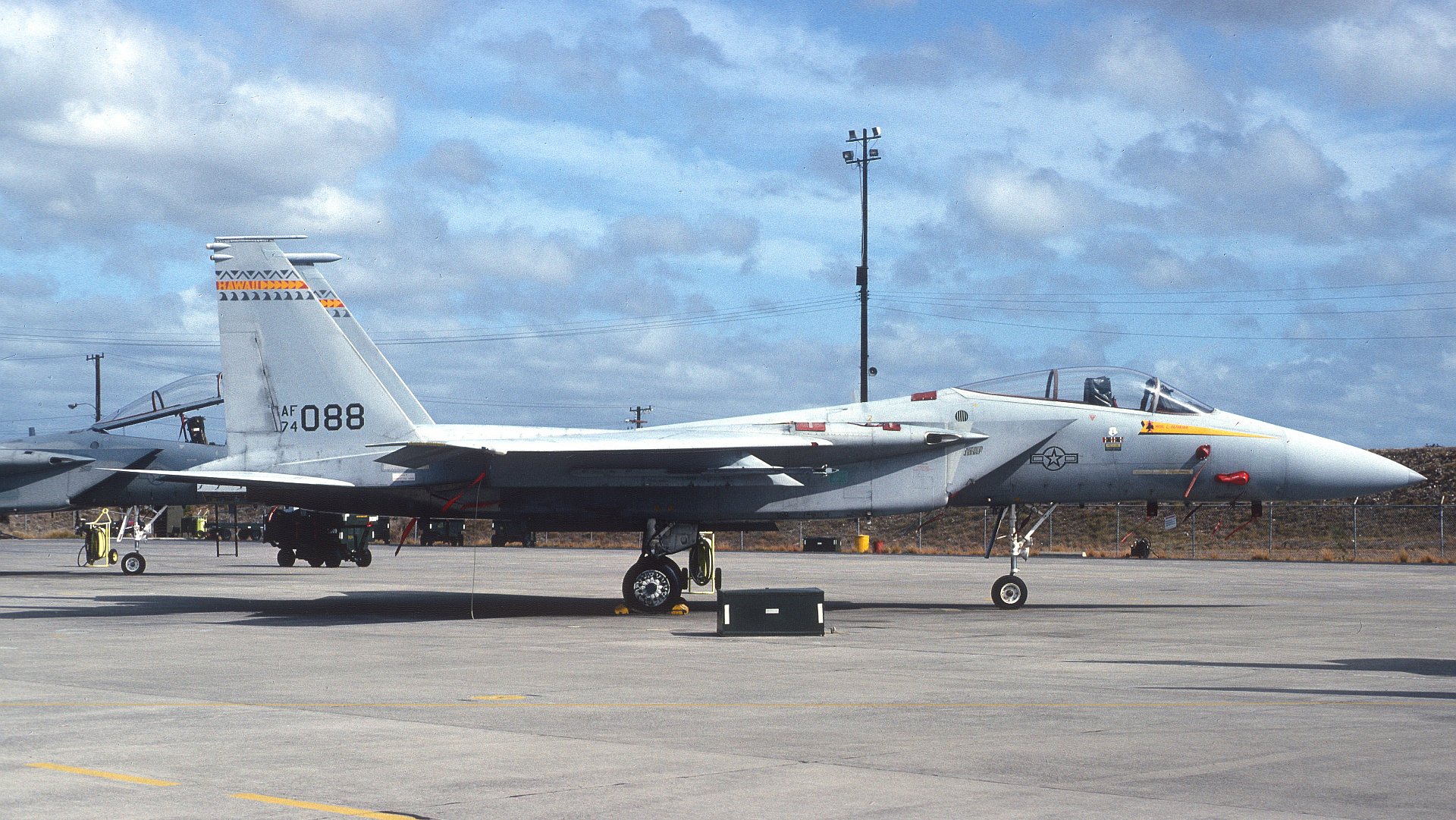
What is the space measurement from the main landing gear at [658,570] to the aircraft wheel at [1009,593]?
4728 mm

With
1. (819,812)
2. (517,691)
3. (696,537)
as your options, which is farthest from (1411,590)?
(819,812)

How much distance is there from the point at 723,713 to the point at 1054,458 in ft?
36.7

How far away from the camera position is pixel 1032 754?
827 centimetres

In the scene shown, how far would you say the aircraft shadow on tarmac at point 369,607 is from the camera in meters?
20.4

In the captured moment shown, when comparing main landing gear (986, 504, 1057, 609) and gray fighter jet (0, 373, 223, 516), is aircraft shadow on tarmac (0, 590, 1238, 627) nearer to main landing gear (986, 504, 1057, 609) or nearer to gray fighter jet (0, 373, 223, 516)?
main landing gear (986, 504, 1057, 609)

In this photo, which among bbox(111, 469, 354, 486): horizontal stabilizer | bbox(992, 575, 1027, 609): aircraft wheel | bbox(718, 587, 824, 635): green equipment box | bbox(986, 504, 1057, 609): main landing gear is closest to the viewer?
bbox(718, 587, 824, 635): green equipment box

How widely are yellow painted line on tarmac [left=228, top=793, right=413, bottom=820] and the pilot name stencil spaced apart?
48.7 feet

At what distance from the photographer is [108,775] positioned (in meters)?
7.63

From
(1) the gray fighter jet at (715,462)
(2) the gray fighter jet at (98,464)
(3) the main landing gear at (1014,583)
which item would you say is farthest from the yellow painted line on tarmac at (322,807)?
(2) the gray fighter jet at (98,464)

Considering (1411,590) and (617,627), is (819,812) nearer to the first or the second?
(617,627)

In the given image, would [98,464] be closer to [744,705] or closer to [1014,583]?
[1014,583]

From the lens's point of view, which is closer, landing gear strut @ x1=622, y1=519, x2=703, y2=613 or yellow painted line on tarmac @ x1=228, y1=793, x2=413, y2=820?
yellow painted line on tarmac @ x1=228, y1=793, x2=413, y2=820

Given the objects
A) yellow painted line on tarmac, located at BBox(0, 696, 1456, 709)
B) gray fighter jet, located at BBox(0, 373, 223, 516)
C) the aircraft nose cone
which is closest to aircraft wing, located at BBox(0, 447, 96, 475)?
gray fighter jet, located at BBox(0, 373, 223, 516)

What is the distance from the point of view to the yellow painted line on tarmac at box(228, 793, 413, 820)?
658cm
